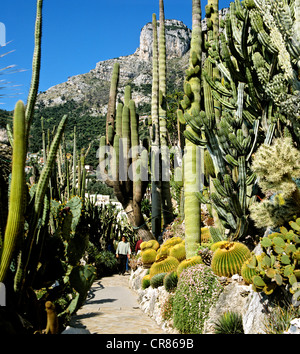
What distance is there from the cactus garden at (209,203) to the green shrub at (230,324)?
0.04 ft

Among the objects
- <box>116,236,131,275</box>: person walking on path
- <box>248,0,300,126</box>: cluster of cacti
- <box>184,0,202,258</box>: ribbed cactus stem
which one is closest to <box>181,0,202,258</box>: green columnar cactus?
<box>184,0,202,258</box>: ribbed cactus stem

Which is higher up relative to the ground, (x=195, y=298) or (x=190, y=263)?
(x=190, y=263)

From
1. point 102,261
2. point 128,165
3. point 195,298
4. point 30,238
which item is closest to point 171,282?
point 195,298

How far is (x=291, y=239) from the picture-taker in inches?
163

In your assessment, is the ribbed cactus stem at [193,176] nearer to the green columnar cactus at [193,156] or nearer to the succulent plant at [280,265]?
the green columnar cactus at [193,156]

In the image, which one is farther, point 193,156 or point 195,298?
point 193,156

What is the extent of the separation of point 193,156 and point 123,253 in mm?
6595

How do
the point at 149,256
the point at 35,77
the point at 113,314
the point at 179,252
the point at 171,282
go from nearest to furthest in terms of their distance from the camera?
the point at 35,77, the point at 171,282, the point at 113,314, the point at 179,252, the point at 149,256

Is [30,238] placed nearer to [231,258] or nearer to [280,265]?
[280,265]

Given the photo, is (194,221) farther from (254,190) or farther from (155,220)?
(155,220)

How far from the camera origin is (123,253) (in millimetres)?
13195

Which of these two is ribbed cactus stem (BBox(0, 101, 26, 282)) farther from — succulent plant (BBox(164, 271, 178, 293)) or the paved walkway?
succulent plant (BBox(164, 271, 178, 293))

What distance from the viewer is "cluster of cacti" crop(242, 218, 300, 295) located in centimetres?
388

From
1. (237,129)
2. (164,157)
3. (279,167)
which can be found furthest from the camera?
(164,157)
